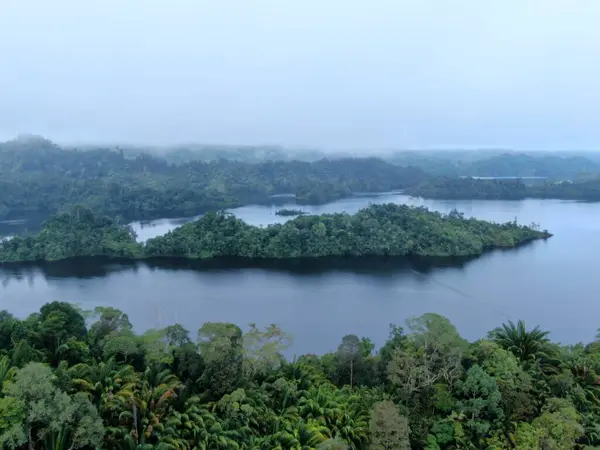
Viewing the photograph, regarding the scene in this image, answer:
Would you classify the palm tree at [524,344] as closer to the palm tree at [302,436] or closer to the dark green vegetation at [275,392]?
the dark green vegetation at [275,392]

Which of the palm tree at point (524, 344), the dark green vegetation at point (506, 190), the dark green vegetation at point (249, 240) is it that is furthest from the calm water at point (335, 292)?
the dark green vegetation at point (506, 190)

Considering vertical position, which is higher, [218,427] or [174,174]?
[174,174]

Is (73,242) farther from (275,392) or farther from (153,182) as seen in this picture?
(153,182)

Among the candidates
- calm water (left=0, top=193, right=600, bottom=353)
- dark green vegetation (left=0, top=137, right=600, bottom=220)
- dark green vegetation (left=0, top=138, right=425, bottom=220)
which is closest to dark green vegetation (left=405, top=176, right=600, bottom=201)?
dark green vegetation (left=0, top=137, right=600, bottom=220)

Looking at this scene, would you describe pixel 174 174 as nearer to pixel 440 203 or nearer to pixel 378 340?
pixel 440 203

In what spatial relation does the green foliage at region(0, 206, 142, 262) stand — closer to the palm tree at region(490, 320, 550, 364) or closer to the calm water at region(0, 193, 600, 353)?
the calm water at region(0, 193, 600, 353)

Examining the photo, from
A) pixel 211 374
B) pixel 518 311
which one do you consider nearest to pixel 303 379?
pixel 211 374
